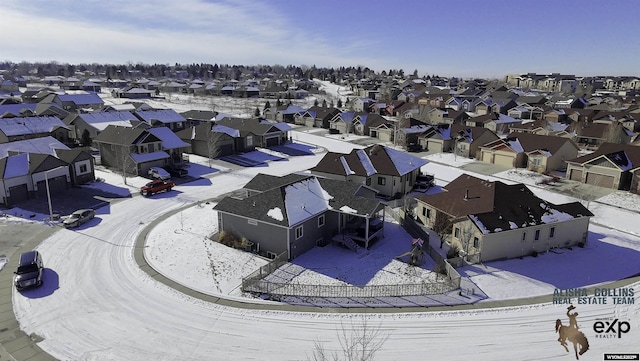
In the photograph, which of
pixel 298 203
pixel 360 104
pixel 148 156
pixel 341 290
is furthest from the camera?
pixel 360 104

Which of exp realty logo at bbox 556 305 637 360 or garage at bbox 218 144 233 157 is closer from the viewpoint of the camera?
exp realty logo at bbox 556 305 637 360

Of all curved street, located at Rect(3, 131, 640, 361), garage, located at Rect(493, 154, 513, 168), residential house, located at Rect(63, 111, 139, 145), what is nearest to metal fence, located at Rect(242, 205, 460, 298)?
curved street, located at Rect(3, 131, 640, 361)

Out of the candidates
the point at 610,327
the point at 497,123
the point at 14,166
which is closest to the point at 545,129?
the point at 497,123

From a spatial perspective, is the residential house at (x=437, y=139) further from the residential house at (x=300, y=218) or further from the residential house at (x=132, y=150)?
the residential house at (x=132, y=150)

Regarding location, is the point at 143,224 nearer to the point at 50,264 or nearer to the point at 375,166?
the point at 50,264

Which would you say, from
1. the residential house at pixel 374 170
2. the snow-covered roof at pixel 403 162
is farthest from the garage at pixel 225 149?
the snow-covered roof at pixel 403 162

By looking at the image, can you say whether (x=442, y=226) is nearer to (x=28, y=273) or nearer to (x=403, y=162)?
(x=403, y=162)

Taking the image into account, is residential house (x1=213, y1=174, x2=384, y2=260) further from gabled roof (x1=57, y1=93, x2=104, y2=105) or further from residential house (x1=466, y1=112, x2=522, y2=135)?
gabled roof (x1=57, y1=93, x2=104, y2=105)
